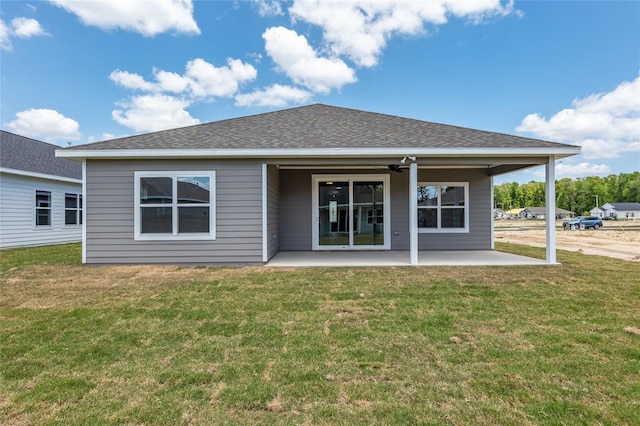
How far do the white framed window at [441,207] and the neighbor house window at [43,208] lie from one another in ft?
44.5

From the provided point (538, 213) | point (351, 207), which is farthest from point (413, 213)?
point (538, 213)

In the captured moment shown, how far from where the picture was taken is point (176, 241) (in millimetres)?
7258

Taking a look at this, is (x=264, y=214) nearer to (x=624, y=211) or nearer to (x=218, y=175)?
(x=218, y=175)

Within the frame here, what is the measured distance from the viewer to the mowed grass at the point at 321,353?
211cm

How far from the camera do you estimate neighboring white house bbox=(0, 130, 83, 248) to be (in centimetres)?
1088

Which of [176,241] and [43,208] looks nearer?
[176,241]

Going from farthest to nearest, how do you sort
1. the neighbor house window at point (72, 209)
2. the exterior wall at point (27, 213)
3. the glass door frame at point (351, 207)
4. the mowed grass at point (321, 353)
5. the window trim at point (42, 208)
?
the neighbor house window at point (72, 209) < the window trim at point (42, 208) < the exterior wall at point (27, 213) < the glass door frame at point (351, 207) < the mowed grass at point (321, 353)

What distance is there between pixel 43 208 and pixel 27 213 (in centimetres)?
67

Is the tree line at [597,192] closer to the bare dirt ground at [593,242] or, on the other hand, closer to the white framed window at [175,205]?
the bare dirt ground at [593,242]

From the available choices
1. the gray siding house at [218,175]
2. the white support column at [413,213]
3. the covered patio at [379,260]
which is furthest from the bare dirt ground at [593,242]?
the white support column at [413,213]

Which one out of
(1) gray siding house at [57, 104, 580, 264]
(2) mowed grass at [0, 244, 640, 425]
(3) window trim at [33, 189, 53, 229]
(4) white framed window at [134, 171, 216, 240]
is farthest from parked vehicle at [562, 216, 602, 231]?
(3) window trim at [33, 189, 53, 229]

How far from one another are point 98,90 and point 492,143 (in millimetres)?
18669

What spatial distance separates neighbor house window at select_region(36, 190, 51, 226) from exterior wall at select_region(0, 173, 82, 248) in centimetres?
13

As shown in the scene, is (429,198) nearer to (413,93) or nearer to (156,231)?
(156,231)
